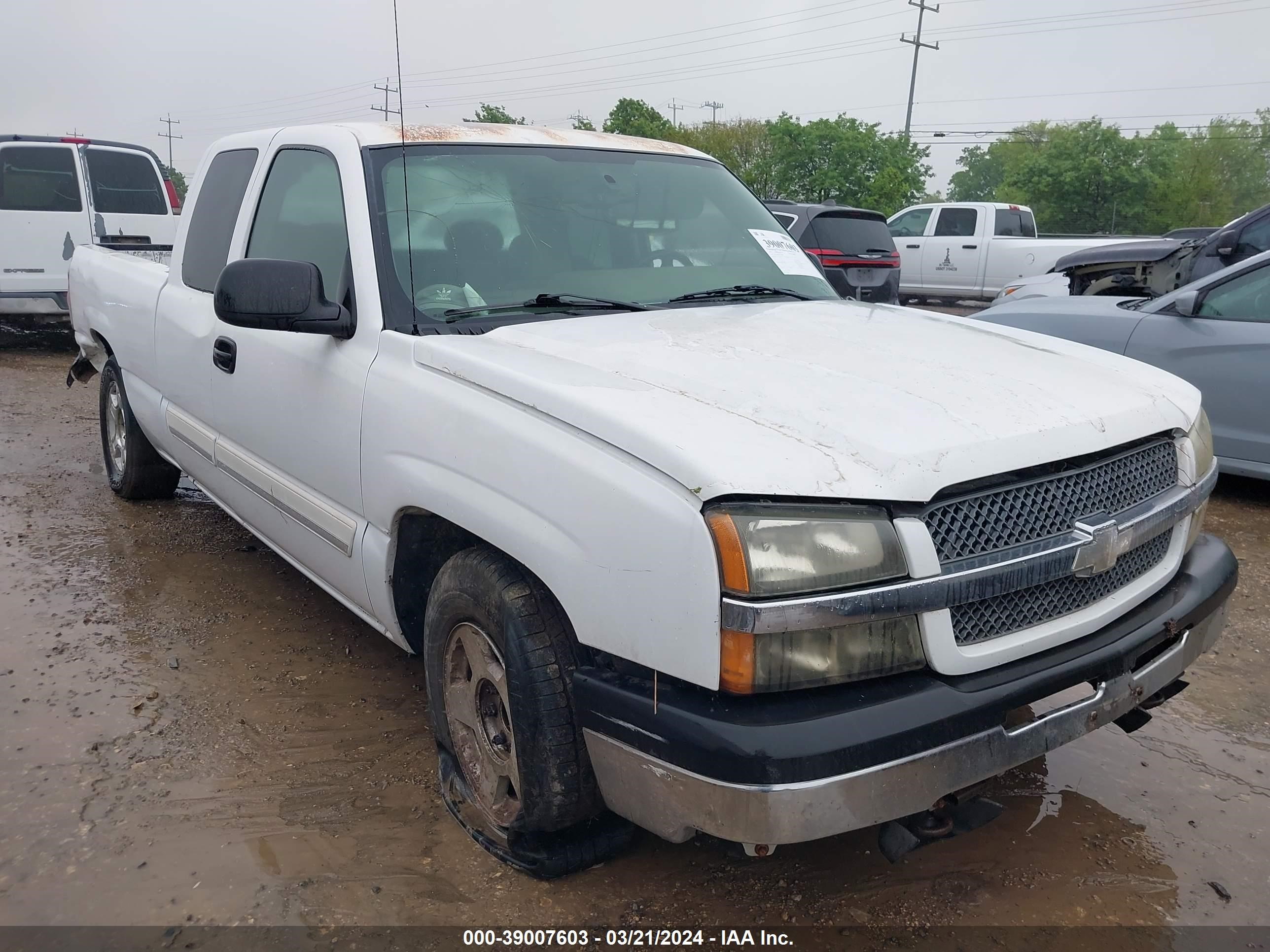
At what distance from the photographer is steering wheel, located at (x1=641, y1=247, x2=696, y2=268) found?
10.9 feet

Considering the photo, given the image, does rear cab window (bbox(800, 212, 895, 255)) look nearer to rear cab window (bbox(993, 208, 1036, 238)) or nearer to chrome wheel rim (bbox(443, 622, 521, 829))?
rear cab window (bbox(993, 208, 1036, 238))

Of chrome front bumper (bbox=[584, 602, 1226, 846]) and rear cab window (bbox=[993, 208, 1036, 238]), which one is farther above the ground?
rear cab window (bbox=[993, 208, 1036, 238])

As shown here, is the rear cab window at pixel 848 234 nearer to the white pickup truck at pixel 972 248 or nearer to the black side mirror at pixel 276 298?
the white pickup truck at pixel 972 248

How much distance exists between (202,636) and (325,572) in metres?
1.06

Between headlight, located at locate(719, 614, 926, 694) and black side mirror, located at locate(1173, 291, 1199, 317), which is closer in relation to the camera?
headlight, located at locate(719, 614, 926, 694)

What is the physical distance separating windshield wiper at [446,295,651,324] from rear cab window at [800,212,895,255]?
8.54 metres

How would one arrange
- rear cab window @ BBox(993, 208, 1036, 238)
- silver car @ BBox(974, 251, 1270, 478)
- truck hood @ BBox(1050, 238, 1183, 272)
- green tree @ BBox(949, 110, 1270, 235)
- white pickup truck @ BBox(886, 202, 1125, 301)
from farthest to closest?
green tree @ BBox(949, 110, 1270, 235) < rear cab window @ BBox(993, 208, 1036, 238) < white pickup truck @ BBox(886, 202, 1125, 301) < truck hood @ BBox(1050, 238, 1183, 272) < silver car @ BBox(974, 251, 1270, 478)

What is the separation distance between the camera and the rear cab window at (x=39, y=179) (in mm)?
10672

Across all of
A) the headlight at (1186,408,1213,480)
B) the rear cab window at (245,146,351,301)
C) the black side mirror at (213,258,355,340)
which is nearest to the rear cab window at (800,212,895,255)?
the rear cab window at (245,146,351,301)

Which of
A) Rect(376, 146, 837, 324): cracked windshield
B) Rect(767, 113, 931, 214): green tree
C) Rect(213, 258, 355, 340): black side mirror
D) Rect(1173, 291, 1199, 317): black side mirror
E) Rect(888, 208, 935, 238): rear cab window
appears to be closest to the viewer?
Rect(213, 258, 355, 340): black side mirror

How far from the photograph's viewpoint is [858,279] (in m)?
11.4

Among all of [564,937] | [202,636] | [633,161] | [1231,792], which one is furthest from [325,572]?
[1231,792]

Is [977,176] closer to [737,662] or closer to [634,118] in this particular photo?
[634,118]

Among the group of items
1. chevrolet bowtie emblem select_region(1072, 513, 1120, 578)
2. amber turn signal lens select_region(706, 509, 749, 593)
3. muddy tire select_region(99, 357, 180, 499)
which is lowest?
muddy tire select_region(99, 357, 180, 499)
